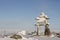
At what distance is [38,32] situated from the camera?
40.6 meters

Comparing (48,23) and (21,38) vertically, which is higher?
(48,23)

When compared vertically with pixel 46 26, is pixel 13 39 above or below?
below

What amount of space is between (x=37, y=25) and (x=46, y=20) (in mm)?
1996

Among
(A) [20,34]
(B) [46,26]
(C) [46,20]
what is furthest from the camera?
(C) [46,20]

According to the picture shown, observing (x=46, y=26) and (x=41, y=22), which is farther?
(x=41, y=22)

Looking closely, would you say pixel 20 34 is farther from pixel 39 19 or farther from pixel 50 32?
pixel 39 19

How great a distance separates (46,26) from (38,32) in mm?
1876

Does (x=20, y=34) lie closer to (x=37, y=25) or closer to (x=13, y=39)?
(x=13, y=39)

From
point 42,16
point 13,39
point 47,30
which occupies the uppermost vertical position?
point 42,16

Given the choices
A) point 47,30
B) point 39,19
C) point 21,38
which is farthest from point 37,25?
point 21,38

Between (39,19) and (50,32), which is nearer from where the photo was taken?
(50,32)

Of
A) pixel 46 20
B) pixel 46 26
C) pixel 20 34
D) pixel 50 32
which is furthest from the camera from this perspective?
pixel 46 20

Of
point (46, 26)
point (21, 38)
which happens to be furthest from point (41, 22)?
point (21, 38)

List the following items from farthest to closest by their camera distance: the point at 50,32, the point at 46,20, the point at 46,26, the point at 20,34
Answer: the point at 46,20 → the point at 46,26 → the point at 50,32 → the point at 20,34
